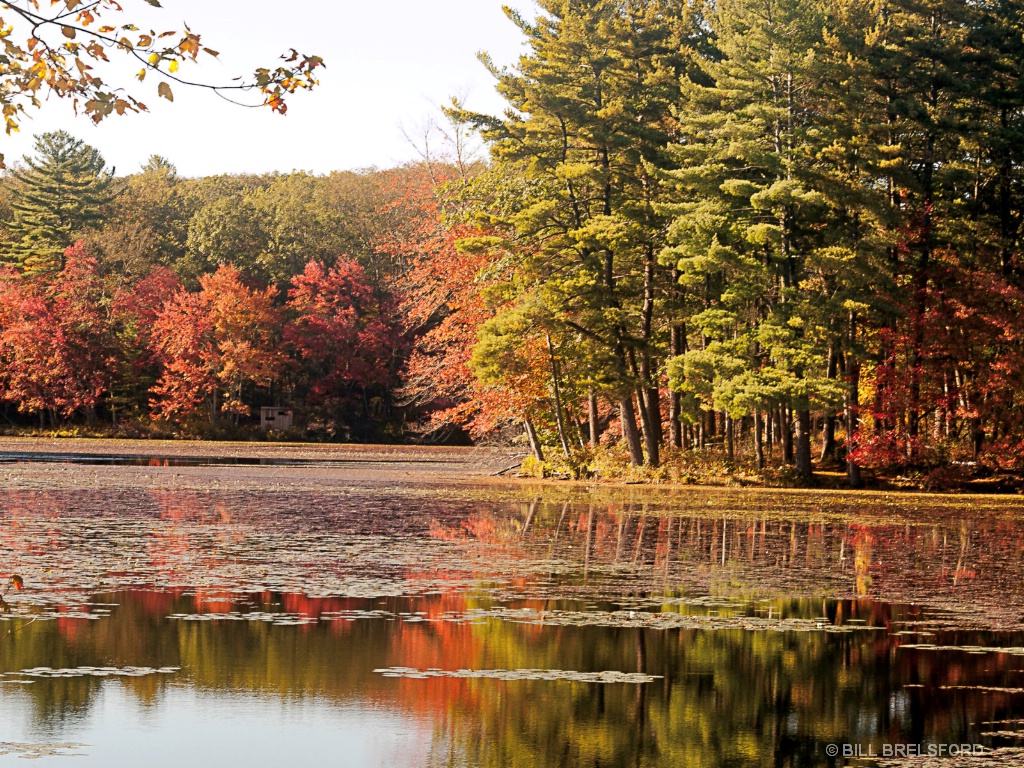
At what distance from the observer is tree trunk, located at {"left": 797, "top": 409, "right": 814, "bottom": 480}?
35.9 meters

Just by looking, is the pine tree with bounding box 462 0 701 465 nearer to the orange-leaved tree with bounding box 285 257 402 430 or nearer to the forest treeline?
the forest treeline

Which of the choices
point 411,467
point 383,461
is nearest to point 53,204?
point 383,461

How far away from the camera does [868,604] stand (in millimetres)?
13445

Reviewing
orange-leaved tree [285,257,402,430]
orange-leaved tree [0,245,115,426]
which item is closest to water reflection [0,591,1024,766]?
orange-leaved tree [285,257,402,430]

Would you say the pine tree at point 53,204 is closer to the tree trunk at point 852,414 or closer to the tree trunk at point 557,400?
the tree trunk at point 557,400

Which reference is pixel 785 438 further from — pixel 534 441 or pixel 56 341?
pixel 56 341

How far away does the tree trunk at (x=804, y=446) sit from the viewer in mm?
35906

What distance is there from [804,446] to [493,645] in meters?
27.0

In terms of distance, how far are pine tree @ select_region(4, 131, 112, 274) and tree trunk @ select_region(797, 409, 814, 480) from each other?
167 ft

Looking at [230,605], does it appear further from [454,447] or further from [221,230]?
[221,230]

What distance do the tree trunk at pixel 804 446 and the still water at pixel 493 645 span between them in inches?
572

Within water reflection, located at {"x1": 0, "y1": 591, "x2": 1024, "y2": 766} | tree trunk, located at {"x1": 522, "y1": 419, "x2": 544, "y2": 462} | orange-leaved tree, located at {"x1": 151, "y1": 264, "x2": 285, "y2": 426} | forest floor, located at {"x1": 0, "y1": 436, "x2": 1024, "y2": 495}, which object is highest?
orange-leaved tree, located at {"x1": 151, "y1": 264, "x2": 285, "y2": 426}

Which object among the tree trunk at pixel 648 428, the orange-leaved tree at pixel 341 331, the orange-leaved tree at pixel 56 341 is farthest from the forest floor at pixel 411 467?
the orange-leaved tree at pixel 341 331

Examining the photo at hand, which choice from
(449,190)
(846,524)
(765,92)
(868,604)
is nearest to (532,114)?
(449,190)
